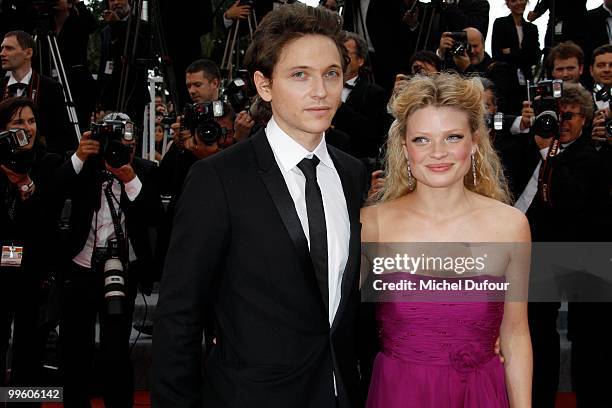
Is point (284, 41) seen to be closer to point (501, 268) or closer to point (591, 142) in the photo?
point (501, 268)

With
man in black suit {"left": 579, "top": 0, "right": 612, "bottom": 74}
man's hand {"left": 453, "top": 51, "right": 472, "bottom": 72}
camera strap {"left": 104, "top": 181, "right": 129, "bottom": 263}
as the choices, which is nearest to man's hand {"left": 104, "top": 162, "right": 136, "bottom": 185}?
camera strap {"left": 104, "top": 181, "right": 129, "bottom": 263}

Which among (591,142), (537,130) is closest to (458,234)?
(537,130)

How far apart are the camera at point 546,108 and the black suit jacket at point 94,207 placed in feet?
7.11

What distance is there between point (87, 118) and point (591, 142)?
4045 mm

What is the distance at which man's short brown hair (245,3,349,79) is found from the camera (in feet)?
7.84

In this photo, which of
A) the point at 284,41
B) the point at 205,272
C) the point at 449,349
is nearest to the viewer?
the point at 205,272

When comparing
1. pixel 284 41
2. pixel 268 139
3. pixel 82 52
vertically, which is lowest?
pixel 268 139

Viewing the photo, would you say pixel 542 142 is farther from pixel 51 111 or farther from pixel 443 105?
pixel 51 111

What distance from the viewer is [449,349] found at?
2.94 m

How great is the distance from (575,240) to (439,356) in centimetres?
242

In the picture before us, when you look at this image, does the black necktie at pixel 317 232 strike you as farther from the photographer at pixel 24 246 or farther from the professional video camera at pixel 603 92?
the professional video camera at pixel 603 92

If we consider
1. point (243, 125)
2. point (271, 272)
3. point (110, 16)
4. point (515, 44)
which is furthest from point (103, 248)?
→ point (515, 44)

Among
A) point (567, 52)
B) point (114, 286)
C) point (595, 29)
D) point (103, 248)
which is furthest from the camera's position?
point (595, 29)

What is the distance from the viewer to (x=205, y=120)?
518 cm
